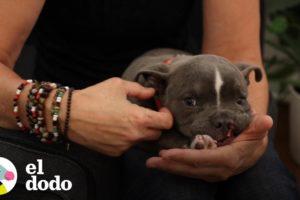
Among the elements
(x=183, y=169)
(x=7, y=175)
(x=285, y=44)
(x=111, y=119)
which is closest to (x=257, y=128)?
(x=183, y=169)

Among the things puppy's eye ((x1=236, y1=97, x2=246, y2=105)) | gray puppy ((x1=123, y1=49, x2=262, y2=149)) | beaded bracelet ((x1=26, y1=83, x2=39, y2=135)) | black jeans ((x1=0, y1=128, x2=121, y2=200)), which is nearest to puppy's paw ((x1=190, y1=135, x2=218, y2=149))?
gray puppy ((x1=123, y1=49, x2=262, y2=149))

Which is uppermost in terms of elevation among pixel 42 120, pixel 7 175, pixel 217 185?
pixel 42 120

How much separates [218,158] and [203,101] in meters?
0.13

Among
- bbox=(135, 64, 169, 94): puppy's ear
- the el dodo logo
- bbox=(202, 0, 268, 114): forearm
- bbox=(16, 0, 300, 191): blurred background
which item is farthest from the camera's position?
bbox=(16, 0, 300, 191): blurred background

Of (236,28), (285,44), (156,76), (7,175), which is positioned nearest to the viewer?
(7,175)

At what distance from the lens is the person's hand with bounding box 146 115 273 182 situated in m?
1.04

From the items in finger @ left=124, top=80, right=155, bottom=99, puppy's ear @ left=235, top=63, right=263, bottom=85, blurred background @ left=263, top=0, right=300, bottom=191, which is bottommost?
blurred background @ left=263, top=0, right=300, bottom=191

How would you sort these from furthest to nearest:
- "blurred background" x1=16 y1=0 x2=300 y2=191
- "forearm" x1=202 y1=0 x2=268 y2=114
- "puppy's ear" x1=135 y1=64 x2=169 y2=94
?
"blurred background" x1=16 y1=0 x2=300 y2=191 → "forearm" x1=202 y1=0 x2=268 y2=114 → "puppy's ear" x1=135 y1=64 x2=169 y2=94

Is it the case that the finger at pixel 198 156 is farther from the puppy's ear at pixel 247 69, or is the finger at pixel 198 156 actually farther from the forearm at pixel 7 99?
the forearm at pixel 7 99

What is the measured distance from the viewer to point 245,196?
3.68 feet

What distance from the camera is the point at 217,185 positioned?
1.19 m

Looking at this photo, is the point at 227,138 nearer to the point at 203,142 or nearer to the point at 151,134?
the point at 203,142

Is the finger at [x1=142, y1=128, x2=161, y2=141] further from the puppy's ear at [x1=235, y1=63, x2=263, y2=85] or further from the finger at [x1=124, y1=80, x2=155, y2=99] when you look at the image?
the puppy's ear at [x1=235, y1=63, x2=263, y2=85]

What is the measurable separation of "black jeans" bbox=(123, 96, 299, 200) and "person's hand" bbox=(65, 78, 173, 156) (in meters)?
0.12
